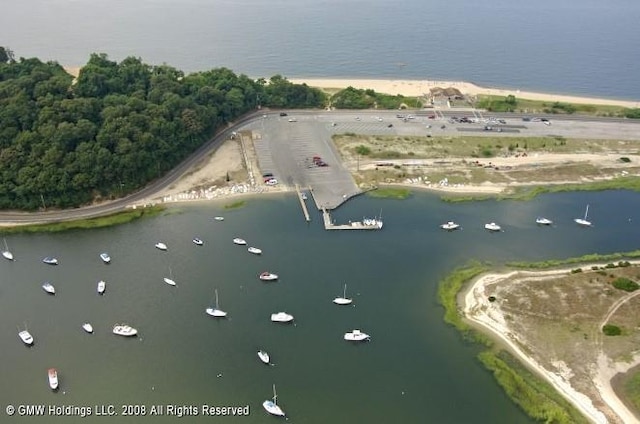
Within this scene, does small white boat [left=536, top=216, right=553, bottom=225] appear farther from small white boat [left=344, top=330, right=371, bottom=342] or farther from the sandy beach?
the sandy beach

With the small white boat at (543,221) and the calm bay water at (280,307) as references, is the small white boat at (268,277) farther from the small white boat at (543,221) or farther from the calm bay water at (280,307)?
the small white boat at (543,221)

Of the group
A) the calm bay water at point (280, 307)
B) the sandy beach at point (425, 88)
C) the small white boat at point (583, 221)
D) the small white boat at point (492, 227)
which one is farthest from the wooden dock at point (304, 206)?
the sandy beach at point (425, 88)

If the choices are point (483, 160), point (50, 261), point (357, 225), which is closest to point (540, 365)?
point (357, 225)

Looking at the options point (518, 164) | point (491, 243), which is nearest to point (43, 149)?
point (491, 243)

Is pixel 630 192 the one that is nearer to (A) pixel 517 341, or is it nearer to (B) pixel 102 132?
(A) pixel 517 341

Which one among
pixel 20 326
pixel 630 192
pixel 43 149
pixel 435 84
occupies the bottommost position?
pixel 20 326
